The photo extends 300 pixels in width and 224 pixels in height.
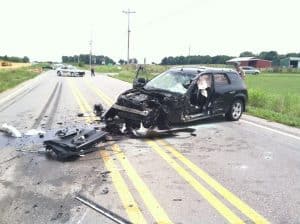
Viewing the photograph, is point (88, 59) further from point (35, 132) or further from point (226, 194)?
point (226, 194)

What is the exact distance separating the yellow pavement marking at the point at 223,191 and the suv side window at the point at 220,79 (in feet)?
14.4

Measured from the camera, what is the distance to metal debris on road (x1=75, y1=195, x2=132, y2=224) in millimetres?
4695

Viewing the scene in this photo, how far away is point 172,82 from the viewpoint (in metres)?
11.4

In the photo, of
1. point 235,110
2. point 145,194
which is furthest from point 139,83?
point 145,194

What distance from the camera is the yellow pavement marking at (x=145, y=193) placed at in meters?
4.84

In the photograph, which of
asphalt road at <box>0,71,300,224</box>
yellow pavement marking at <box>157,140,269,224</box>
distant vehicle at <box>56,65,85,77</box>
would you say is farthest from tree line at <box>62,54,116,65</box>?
yellow pavement marking at <box>157,140,269,224</box>

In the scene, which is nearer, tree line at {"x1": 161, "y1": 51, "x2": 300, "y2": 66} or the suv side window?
the suv side window

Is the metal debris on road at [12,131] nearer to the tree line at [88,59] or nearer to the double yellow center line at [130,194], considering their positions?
the double yellow center line at [130,194]

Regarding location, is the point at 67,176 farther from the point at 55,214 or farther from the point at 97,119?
the point at 97,119

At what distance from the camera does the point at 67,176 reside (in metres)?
6.44

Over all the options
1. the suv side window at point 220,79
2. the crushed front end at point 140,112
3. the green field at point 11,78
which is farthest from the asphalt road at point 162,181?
the green field at point 11,78

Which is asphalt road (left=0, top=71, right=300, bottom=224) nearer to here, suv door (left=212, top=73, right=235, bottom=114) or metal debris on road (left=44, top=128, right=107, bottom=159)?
metal debris on road (left=44, top=128, right=107, bottom=159)

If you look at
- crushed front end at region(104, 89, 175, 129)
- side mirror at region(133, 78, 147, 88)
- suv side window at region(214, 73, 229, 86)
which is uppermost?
suv side window at region(214, 73, 229, 86)

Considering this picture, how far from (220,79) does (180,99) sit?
2.45 m
